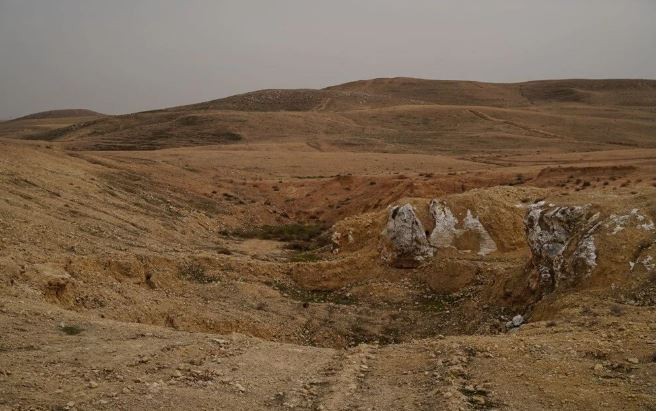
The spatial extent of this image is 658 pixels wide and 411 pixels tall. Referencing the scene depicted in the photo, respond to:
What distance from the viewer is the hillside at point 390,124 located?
65.6 metres

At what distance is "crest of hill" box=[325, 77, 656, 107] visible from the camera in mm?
109125

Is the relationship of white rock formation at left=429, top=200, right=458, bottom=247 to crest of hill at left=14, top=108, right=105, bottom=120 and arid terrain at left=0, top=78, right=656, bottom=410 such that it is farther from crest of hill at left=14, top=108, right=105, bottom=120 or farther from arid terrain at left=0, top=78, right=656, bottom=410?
crest of hill at left=14, top=108, right=105, bottom=120

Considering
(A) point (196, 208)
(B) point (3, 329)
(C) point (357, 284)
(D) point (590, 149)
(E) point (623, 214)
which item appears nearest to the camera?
(B) point (3, 329)

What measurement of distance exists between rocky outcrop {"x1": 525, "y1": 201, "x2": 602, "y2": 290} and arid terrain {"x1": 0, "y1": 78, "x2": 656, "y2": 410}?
0.04 metres

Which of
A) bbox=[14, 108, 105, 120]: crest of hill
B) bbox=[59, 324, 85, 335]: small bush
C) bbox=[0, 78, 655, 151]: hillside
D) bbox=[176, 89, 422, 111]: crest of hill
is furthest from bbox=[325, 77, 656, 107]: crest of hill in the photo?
bbox=[59, 324, 85, 335]: small bush

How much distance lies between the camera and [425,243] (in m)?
16.8

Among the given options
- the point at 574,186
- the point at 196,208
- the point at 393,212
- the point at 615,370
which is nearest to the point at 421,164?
the point at 574,186

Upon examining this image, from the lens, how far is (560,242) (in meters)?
12.9

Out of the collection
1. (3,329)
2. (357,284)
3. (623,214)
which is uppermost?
(623,214)

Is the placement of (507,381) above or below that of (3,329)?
below

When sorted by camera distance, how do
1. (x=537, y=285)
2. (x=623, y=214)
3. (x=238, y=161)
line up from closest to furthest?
(x=623, y=214) → (x=537, y=285) → (x=238, y=161)

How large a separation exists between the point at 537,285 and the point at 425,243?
4.44 meters

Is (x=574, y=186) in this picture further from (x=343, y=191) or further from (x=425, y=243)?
(x=425, y=243)

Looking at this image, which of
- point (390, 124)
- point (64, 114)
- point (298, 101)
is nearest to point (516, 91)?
point (298, 101)
